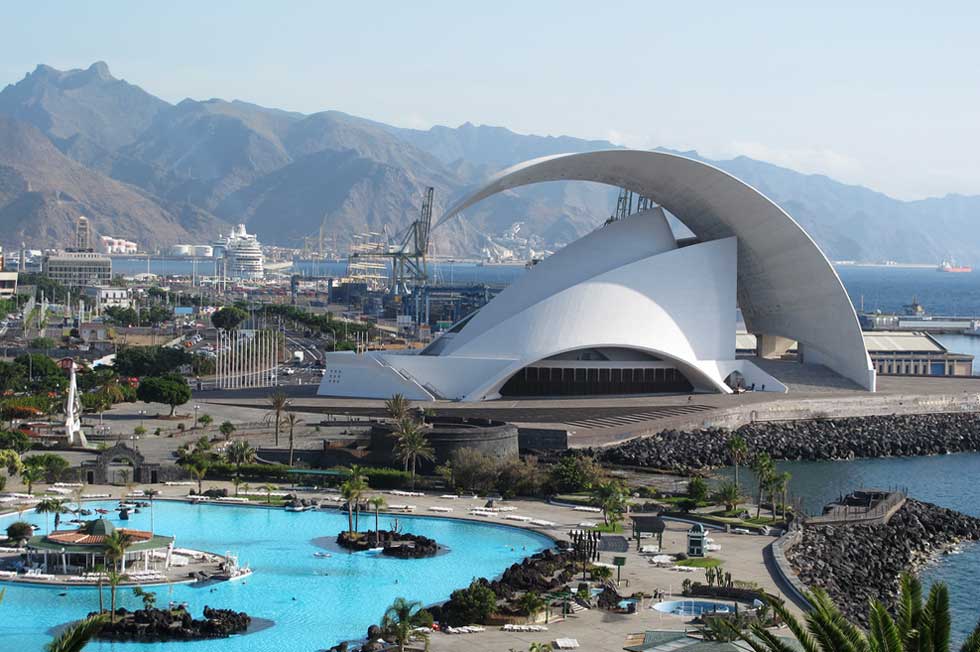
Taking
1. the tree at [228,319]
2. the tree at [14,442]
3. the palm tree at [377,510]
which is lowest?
the palm tree at [377,510]

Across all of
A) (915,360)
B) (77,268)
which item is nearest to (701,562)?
(915,360)

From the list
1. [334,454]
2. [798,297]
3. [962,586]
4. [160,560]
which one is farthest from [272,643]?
[798,297]

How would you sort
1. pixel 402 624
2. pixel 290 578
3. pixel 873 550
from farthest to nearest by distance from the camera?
pixel 873 550, pixel 290 578, pixel 402 624

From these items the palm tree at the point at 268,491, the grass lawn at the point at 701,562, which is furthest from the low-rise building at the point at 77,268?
the grass lawn at the point at 701,562

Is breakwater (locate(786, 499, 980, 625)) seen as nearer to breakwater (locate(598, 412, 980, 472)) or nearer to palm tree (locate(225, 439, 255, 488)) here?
breakwater (locate(598, 412, 980, 472))

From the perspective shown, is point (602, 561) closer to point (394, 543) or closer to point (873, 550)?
point (394, 543)

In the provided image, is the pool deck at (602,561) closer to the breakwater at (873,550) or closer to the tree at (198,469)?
the tree at (198,469)
